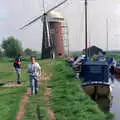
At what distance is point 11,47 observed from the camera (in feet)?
373

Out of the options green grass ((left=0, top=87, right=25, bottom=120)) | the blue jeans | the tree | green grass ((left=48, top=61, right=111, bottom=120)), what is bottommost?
green grass ((left=48, top=61, right=111, bottom=120))

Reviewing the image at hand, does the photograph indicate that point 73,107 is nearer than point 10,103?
Yes

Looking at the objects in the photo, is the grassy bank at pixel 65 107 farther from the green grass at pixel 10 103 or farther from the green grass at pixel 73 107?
the green grass at pixel 10 103

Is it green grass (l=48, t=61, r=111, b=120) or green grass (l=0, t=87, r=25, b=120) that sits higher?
green grass (l=0, t=87, r=25, b=120)

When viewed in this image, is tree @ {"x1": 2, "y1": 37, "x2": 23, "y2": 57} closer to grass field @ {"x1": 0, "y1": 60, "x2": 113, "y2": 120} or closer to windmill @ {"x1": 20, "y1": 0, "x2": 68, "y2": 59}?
windmill @ {"x1": 20, "y1": 0, "x2": 68, "y2": 59}

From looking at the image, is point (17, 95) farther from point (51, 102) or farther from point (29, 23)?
point (29, 23)

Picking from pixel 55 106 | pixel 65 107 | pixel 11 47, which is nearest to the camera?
pixel 65 107

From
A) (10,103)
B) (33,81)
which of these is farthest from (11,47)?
(10,103)

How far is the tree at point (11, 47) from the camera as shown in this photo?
11243 centimetres

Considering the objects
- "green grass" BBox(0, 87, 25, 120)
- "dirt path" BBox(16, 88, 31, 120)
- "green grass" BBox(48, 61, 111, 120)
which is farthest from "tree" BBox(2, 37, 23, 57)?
"dirt path" BBox(16, 88, 31, 120)

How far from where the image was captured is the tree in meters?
112

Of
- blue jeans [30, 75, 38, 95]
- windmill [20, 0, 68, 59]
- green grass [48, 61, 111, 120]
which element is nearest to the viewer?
green grass [48, 61, 111, 120]

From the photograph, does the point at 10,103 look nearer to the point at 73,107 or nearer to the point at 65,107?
the point at 65,107

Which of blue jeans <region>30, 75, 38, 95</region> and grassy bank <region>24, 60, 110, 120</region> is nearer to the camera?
grassy bank <region>24, 60, 110, 120</region>
